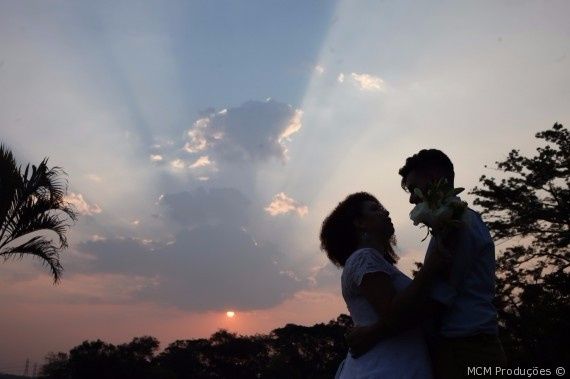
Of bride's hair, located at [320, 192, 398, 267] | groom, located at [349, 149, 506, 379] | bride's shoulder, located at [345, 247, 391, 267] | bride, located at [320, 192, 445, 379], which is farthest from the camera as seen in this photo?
bride's hair, located at [320, 192, 398, 267]

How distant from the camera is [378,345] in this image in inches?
105

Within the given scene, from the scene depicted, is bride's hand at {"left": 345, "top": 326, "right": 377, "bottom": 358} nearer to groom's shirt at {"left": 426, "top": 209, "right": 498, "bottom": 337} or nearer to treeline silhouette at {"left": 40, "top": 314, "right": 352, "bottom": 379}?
groom's shirt at {"left": 426, "top": 209, "right": 498, "bottom": 337}

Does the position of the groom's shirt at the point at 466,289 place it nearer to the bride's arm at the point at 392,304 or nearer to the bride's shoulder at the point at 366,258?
the bride's arm at the point at 392,304

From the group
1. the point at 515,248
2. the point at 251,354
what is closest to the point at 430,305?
the point at 515,248

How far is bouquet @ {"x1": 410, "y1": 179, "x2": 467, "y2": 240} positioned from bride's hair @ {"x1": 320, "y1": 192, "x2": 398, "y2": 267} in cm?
91

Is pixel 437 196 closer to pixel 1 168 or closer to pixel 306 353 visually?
pixel 1 168

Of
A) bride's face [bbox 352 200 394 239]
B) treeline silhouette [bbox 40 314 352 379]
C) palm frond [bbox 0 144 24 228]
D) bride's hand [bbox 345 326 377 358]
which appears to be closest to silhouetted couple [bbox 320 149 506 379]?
bride's hand [bbox 345 326 377 358]

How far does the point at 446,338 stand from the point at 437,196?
73 cm

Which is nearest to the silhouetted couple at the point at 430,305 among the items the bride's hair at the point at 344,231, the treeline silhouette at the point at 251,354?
the bride's hair at the point at 344,231

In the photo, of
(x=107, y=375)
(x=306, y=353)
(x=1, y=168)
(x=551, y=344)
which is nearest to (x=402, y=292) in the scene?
(x=1, y=168)

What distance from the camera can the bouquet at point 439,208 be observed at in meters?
2.40

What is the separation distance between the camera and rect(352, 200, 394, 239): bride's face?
3.30 meters

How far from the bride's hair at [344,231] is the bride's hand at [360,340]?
78 cm

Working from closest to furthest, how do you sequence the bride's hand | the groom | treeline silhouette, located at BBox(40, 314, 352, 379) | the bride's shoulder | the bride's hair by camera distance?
the groom
the bride's hand
the bride's shoulder
the bride's hair
treeline silhouette, located at BBox(40, 314, 352, 379)
